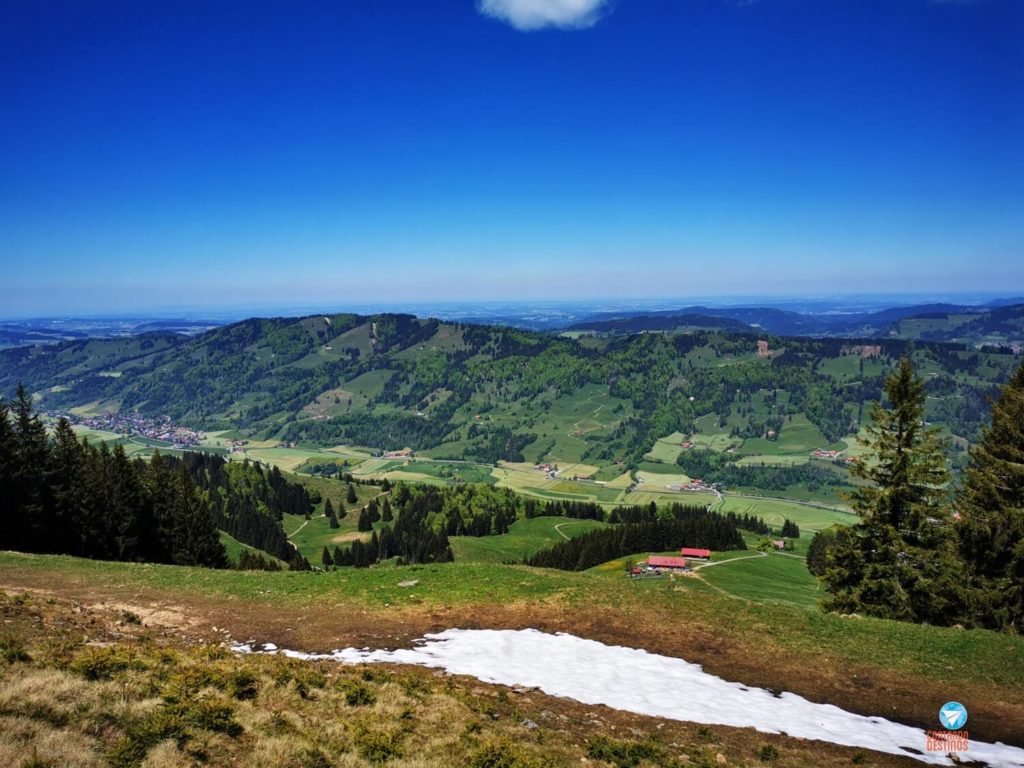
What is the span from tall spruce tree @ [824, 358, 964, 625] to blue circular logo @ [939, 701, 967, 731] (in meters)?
13.7

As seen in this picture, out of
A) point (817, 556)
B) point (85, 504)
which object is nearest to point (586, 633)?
point (85, 504)

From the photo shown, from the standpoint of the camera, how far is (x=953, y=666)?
22.6 m

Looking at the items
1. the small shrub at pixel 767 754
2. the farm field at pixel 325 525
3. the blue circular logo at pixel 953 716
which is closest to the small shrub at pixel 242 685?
the small shrub at pixel 767 754

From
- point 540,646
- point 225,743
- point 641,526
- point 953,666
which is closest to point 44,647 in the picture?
point 225,743

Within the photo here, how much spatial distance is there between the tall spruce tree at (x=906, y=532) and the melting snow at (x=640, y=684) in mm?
15969

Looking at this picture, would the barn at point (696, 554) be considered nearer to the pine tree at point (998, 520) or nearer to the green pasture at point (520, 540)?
the green pasture at point (520, 540)

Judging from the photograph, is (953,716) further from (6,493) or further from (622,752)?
(6,493)

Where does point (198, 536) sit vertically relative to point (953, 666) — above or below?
below

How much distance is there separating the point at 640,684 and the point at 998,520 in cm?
2451

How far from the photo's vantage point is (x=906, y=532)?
3181 centimetres

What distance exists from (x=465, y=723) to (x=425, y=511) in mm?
151393

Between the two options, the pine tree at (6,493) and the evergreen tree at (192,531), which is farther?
the evergreen tree at (192,531)

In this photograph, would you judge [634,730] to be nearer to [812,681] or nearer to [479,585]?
[812,681]

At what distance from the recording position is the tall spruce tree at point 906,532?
3112cm
